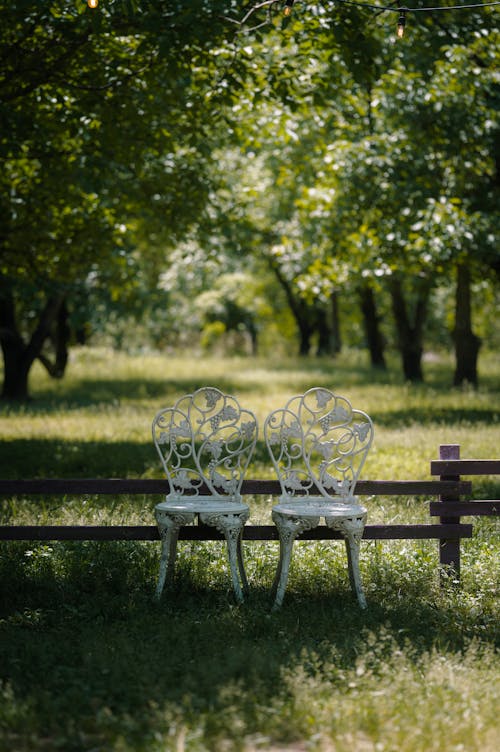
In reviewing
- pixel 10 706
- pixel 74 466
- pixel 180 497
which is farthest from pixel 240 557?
pixel 74 466

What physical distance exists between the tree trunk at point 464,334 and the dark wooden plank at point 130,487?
45.6 feet

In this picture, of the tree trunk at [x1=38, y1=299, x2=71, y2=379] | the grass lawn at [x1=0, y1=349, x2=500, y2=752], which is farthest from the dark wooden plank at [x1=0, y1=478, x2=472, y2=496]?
the tree trunk at [x1=38, y1=299, x2=71, y2=379]

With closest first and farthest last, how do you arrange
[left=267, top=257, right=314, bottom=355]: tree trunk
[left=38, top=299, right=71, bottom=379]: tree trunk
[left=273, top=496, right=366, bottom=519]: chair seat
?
[left=273, top=496, right=366, bottom=519]: chair seat < [left=38, top=299, right=71, bottom=379]: tree trunk < [left=267, top=257, right=314, bottom=355]: tree trunk

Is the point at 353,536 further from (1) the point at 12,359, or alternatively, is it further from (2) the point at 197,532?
(1) the point at 12,359

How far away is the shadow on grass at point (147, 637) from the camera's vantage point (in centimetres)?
476

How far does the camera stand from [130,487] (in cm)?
705

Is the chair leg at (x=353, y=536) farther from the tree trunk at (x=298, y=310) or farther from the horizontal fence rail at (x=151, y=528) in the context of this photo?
the tree trunk at (x=298, y=310)

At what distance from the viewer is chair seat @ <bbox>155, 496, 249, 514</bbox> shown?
6641 mm

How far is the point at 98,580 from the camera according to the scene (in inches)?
280

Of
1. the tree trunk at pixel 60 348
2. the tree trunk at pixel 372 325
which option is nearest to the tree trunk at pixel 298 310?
the tree trunk at pixel 372 325

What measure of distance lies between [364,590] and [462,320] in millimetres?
15830

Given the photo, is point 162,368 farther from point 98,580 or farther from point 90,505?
point 98,580

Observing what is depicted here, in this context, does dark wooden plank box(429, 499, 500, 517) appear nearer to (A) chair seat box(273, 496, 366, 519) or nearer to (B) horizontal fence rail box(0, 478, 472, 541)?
(B) horizontal fence rail box(0, 478, 472, 541)

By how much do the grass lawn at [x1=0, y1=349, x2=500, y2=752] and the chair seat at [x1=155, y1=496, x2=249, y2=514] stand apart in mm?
576
